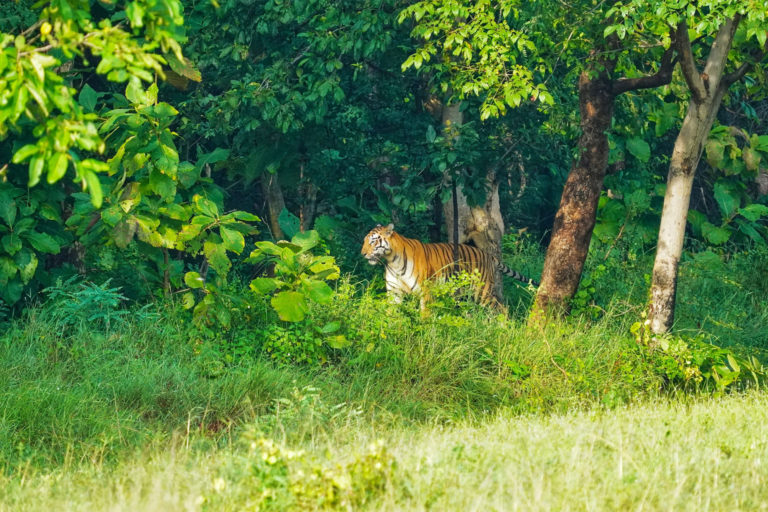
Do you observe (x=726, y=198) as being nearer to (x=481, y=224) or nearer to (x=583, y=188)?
(x=481, y=224)

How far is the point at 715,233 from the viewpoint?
46.9 feet

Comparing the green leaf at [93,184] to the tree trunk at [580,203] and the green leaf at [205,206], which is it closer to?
the green leaf at [205,206]

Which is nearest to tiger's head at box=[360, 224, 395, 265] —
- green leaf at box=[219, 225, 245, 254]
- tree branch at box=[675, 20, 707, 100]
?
green leaf at box=[219, 225, 245, 254]

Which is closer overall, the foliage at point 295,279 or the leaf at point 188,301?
the foliage at point 295,279

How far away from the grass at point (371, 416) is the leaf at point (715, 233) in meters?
3.70

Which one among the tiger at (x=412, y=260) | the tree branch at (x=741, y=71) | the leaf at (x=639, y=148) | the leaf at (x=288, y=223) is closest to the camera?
the tree branch at (x=741, y=71)

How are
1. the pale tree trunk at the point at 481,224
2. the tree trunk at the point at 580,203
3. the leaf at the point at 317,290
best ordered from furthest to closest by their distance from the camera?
the pale tree trunk at the point at 481,224 < the tree trunk at the point at 580,203 < the leaf at the point at 317,290

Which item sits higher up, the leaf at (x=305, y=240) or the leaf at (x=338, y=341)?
the leaf at (x=305, y=240)

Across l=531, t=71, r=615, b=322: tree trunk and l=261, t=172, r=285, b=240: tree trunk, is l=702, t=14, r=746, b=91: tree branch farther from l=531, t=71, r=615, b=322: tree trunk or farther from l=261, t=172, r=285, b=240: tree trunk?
l=261, t=172, r=285, b=240: tree trunk

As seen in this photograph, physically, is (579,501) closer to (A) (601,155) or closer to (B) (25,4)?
(A) (601,155)

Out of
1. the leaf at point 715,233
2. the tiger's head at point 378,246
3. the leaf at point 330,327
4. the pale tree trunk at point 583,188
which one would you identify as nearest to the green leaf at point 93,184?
the leaf at point 330,327

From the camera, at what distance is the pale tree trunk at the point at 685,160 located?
8.34 metres

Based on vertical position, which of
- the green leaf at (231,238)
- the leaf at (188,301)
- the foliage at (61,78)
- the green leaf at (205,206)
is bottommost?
the leaf at (188,301)

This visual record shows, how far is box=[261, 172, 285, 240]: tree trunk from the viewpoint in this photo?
37.7ft
